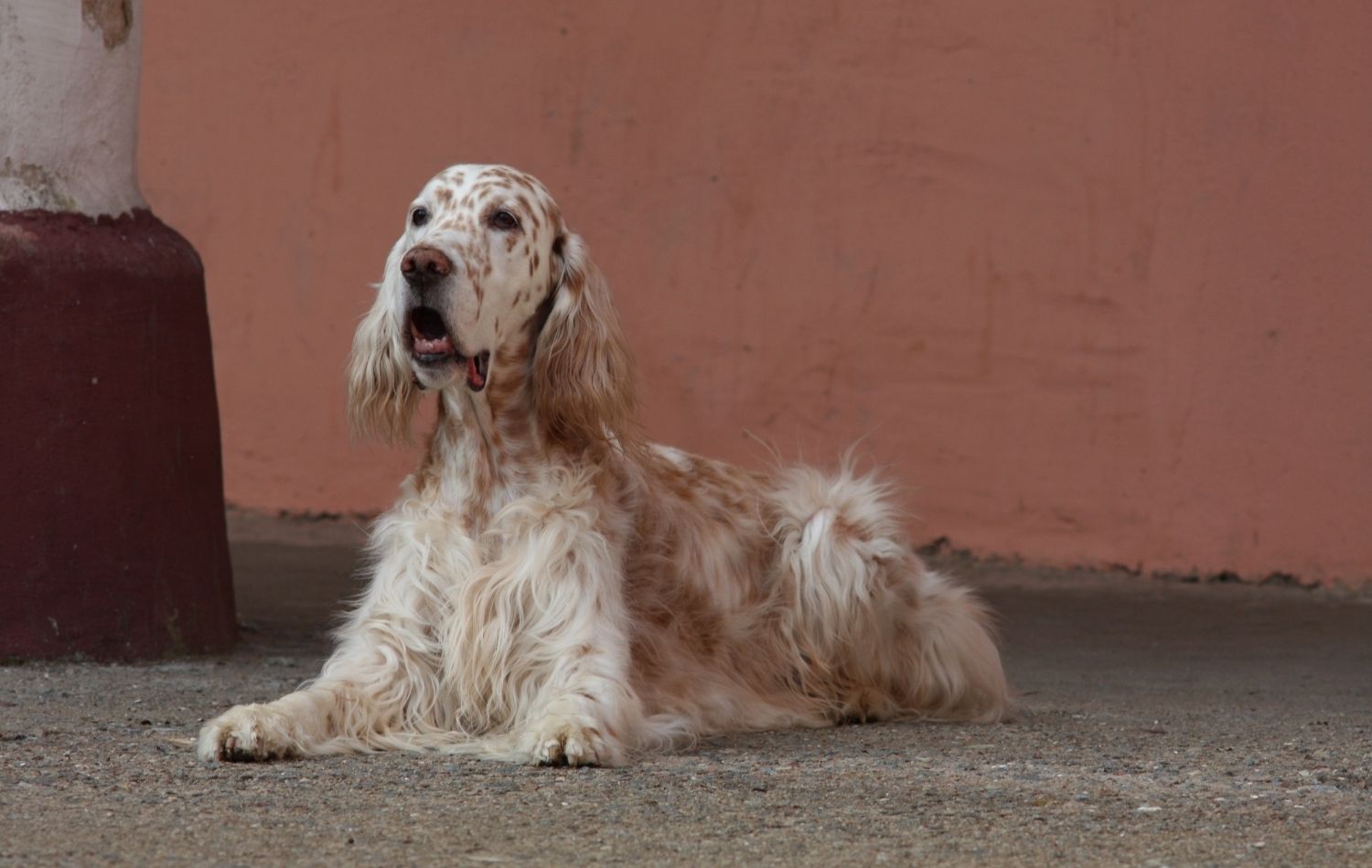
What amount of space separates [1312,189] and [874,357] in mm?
1845

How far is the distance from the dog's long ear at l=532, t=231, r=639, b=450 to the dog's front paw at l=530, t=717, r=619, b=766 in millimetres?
753

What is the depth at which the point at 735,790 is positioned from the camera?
388 centimetres

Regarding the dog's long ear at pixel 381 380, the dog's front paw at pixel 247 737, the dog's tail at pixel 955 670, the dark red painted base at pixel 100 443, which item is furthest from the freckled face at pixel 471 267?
the dog's tail at pixel 955 670

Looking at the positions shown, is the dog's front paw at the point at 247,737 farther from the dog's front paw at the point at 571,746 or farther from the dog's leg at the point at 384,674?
the dog's front paw at the point at 571,746

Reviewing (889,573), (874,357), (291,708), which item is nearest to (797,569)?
(889,573)

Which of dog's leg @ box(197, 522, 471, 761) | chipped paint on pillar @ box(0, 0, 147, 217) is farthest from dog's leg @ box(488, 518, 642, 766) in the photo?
chipped paint on pillar @ box(0, 0, 147, 217)

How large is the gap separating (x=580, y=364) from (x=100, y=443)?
64.4 inches

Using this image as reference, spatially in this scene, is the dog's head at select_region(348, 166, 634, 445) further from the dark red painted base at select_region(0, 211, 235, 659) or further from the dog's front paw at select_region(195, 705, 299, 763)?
the dark red painted base at select_region(0, 211, 235, 659)

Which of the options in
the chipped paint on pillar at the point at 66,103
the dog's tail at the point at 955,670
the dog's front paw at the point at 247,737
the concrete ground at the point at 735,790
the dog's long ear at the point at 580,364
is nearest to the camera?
the concrete ground at the point at 735,790

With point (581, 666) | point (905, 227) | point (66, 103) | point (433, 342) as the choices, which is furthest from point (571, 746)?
point (905, 227)

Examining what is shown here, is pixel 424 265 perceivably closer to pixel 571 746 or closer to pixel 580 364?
pixel 580 364

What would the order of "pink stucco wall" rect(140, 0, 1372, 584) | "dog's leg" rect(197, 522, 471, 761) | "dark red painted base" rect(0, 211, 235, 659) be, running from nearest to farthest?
"dog's leg" rect(197, 522, 471, 761) → "dark red painted base" rect(0, 211, 235, 659) → "pink stucco wall" rect(140, 0, 1372, 584)

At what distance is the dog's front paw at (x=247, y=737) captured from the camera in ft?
13.3

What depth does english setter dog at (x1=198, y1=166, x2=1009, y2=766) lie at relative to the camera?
4305mm
